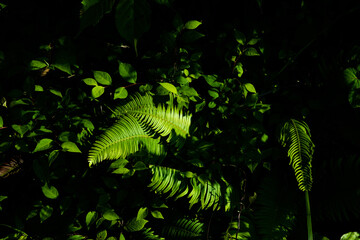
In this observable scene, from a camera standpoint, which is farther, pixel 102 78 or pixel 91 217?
pixel 91 217

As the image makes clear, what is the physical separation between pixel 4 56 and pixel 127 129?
0.99 metres

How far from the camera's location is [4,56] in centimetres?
167

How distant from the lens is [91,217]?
1.90 metres

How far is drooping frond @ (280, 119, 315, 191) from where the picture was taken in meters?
1.87

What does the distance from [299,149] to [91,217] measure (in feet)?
5.79

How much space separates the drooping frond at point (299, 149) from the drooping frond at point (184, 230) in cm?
94

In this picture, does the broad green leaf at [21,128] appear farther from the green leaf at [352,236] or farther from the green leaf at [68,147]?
the green leaf at [352,236]

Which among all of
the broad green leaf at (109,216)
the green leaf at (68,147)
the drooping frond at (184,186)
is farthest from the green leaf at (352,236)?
the green leaf at (68,147)

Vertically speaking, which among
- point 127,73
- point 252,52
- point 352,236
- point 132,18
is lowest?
point 352,236

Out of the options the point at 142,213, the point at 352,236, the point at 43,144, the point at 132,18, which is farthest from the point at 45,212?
the point at 352,236

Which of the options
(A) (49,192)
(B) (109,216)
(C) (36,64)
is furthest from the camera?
(B) (109,216)

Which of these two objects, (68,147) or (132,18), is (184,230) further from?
(132,18)

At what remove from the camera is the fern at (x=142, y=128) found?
1.77 m

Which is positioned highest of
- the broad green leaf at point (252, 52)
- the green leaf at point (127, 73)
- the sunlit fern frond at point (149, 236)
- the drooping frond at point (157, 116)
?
the broad green leaf at point (252, 52)
